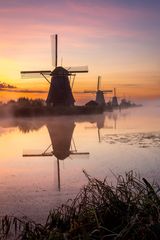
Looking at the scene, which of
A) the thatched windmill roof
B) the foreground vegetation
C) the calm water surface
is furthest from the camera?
the thatched windmill roof

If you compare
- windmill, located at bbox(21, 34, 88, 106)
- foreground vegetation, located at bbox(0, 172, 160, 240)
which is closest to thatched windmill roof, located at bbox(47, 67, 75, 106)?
windmill, located at bbox(21, 34, 88, 106)

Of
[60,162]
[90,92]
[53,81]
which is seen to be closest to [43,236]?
[60,162]

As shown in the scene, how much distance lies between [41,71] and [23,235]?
138 ft

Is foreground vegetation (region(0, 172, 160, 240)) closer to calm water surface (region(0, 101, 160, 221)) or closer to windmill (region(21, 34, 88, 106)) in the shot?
calm water surface (region(0, 101, 160, 221))

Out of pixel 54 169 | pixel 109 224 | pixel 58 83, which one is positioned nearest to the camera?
pixel 109 224

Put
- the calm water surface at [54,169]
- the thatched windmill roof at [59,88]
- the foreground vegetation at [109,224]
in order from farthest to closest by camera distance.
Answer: the thatched windmill roof at [59,88]
the calm water surface at [54,169]
the foreground vegetation at [109,224]

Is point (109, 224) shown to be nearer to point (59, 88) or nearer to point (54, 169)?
point (54, 169)

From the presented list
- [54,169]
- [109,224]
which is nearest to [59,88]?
[54,169]

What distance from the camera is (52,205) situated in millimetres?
7441

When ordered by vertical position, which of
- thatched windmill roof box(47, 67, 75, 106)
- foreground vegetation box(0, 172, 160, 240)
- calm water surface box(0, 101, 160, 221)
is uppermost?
thatched windmill roof box(47, 67, 75, 106)

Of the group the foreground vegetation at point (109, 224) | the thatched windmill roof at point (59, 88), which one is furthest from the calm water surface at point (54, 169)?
the thatched windmill roof at point (59, 88)

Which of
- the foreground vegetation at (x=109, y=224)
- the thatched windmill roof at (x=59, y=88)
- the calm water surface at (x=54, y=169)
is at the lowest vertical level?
the calm water surface at (x=54, y=169)

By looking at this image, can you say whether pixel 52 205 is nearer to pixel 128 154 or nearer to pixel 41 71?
pixel 128 154

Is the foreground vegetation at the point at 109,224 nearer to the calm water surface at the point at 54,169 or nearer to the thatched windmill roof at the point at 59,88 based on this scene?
the calm water surface at the point at 54,169
